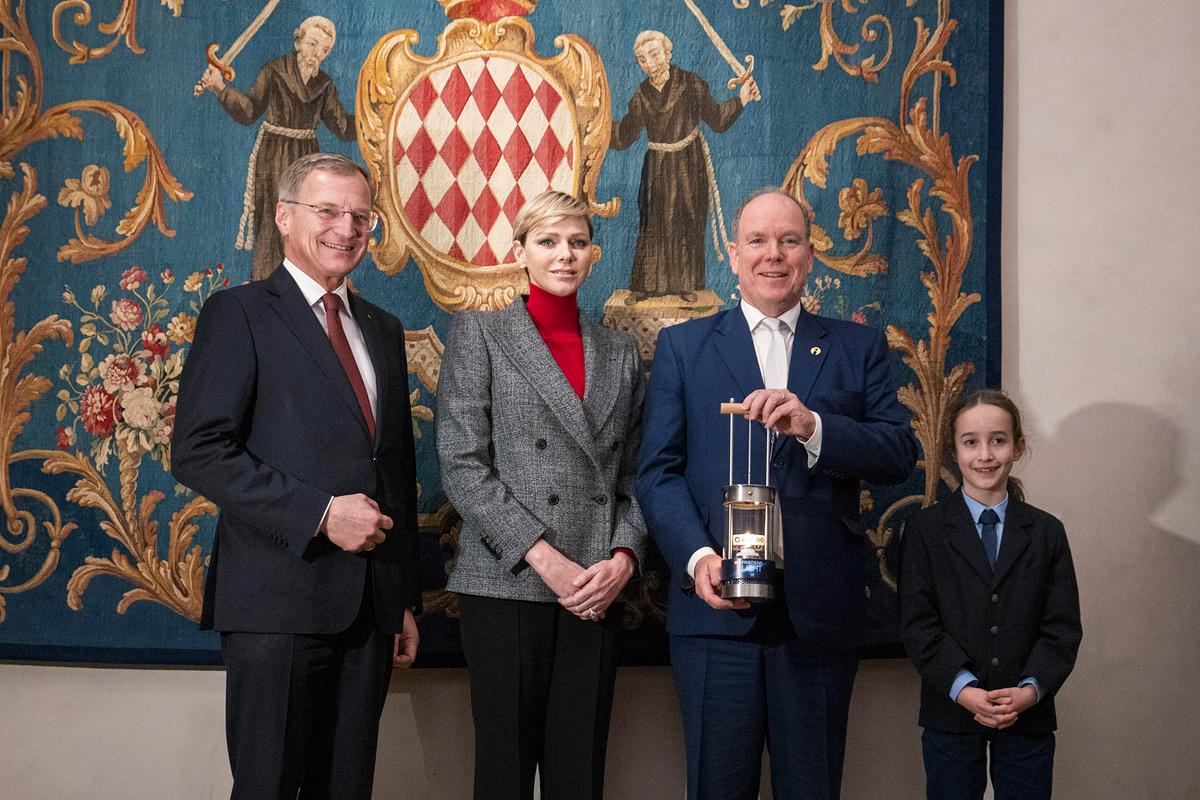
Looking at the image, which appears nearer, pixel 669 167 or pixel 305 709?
pixel 305 709

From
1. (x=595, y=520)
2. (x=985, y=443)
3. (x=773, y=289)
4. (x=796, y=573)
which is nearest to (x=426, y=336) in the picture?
(x=595, y=520)

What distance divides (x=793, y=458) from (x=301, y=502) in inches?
46.9

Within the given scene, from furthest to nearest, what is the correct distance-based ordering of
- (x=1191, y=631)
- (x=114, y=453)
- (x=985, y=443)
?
(x=1191, y=631), (x=114, y=453), (x=985, y=443)

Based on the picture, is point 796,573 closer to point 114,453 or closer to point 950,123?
point 950,123

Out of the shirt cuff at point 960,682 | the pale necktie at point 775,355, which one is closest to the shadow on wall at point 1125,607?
the shirt cuff at point 960,682

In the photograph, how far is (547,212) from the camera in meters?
2.90

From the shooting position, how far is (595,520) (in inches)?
110

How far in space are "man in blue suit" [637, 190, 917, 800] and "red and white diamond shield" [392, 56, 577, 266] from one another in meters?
0.83

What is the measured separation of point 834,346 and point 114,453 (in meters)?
2.17

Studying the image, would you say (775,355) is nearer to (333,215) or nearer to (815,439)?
(815,439)

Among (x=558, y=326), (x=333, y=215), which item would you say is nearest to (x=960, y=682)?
(x=558, y=326)

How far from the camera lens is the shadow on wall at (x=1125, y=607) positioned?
3.58 m

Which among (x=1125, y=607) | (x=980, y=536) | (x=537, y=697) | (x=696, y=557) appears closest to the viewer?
(x=696, y=557)

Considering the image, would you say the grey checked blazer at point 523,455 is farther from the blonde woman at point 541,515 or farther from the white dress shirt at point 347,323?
the white dress shirt at point 347,323
